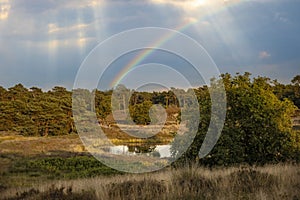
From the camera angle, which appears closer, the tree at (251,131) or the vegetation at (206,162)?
the vegetation at (206,162)

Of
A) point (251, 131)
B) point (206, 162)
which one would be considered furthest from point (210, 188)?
point (251, 131)

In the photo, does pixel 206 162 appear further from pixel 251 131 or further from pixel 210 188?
pixel 210 188

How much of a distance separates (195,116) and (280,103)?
3703 millimetres

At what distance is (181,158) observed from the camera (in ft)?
50.2

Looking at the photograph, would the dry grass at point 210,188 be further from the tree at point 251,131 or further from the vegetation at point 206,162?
the tree at point 251,131

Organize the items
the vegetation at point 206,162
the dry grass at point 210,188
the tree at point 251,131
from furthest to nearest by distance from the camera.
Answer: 1. the tree at point 251,131
2. the vegetation at point 206,162
3. the dry grass at point 210,188

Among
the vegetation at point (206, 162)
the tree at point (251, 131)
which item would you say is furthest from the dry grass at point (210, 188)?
the tree at point (251, 131)

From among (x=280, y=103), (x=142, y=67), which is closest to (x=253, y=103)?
(x=280, y=103)

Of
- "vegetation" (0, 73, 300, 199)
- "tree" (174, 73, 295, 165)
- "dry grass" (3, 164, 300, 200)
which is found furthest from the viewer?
"tree" (174, 73, 295, 165)

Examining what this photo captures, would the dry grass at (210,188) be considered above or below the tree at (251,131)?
below

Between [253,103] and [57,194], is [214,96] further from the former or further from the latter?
[57,194]

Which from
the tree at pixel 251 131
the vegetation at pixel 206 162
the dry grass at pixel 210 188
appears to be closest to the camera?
the dry grass at pixel 210 188

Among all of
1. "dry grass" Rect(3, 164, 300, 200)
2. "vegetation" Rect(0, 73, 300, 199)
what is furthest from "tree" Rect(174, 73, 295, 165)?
"dry grass" Rect(3, 164, 300, 200)

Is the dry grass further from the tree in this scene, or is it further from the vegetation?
the tree
